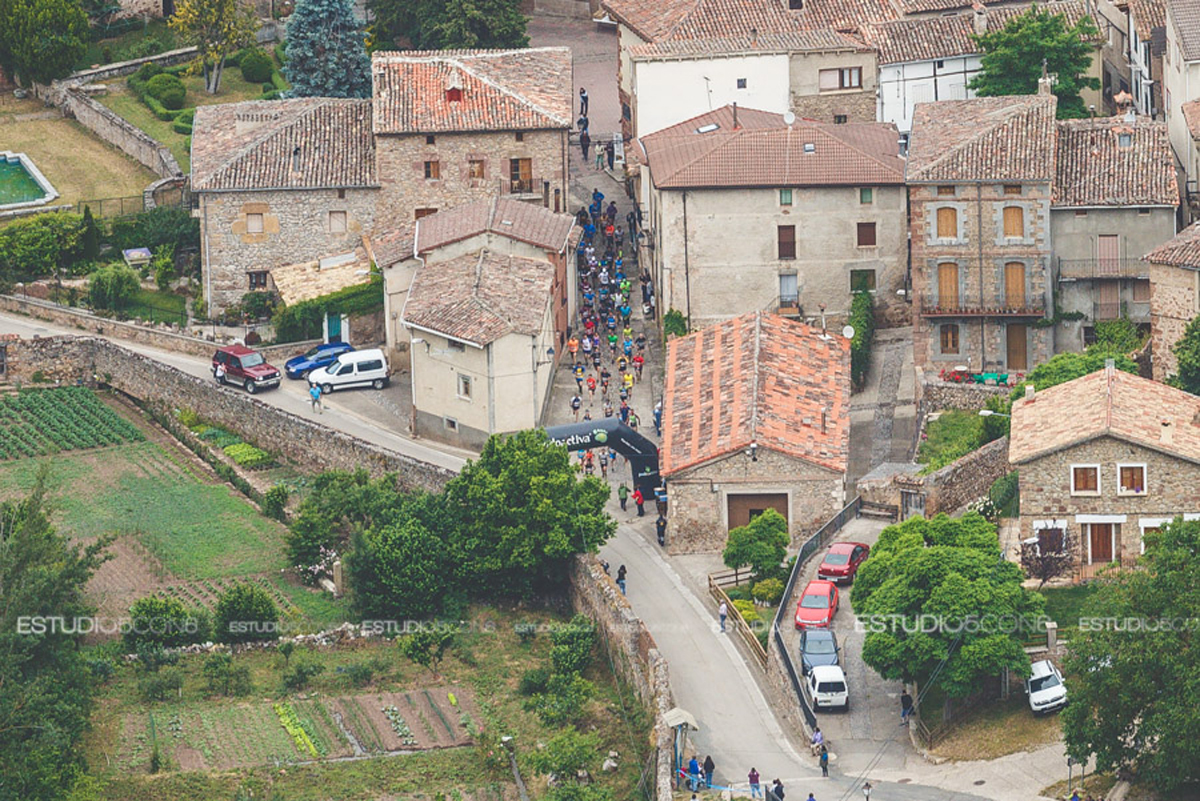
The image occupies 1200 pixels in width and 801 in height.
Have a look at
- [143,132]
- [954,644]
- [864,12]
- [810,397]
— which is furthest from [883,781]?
[143,132]

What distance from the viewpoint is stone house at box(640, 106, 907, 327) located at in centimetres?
12044

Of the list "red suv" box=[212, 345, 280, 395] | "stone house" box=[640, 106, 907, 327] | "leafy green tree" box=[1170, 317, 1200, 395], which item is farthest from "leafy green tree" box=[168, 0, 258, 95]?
"leafy green tree" box=[1170, 317, 1200, 395]

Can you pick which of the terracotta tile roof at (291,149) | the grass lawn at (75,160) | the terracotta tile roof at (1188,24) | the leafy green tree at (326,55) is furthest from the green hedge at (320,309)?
the terracotta tile roof at (1188,24)

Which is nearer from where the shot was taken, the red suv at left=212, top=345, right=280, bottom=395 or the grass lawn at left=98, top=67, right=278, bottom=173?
the red suv at left=212, top=345, right=280, bottom=395

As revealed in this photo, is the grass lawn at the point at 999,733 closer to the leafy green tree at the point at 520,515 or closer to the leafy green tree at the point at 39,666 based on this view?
the leafy green tree at the point at 520,515

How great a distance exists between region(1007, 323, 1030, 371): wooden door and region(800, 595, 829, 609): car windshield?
67.2ft

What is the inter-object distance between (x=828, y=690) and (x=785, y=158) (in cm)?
3122

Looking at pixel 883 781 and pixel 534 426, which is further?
pixel 534 426

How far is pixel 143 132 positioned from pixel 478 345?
34917 millimetres

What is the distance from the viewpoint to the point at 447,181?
128375mm

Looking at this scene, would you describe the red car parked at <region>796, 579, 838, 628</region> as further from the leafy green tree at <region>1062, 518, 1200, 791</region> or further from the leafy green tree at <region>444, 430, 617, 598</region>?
the leafy green tree at <region>1062, 518, 1200, 791</region>

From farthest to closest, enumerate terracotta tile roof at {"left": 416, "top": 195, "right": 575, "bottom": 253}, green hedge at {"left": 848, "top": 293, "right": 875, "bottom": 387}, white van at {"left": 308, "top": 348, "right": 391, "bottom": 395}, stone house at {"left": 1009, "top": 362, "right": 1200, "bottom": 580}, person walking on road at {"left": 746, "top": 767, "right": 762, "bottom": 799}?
white van at {"left": 308, "top": 348, "right": 391, "bottom": 395}
terracotta tile roof at {"left": 416, "top": 195, "right": 575, "bottom": 253}
green hedge at {"left": 848, "top": 293, "right": 875, "bottom": 387}
stone house at {"left": 1009, "top": 362, "right": 1200, "bottom": 580}
person walking on road at {"left": 746, "top": 767, "right": 762, "bottom": 799}

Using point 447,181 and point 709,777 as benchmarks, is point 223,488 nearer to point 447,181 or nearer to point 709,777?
point 447,181

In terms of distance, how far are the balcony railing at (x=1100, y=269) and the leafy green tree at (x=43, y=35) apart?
53.5 meters
